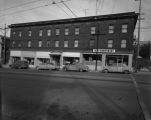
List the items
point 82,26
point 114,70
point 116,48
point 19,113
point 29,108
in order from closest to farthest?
point 19,113, point 29,108, point 114,70, point 116,48, point 82,26

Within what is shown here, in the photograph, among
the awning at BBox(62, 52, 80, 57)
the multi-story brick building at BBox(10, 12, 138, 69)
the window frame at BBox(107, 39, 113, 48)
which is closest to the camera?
the multi-story brick building at BBox(10, 12, 138, 69)

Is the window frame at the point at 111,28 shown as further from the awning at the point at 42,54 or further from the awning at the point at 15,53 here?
the awning at the point at 15,53

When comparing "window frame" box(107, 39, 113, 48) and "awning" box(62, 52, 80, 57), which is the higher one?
"window frame" box(107, 39, 113, 48)

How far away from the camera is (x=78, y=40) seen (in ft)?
112

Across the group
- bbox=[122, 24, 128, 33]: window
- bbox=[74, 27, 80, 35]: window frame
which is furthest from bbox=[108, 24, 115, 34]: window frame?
bbox=[74, 27, 80, 35]: window frame

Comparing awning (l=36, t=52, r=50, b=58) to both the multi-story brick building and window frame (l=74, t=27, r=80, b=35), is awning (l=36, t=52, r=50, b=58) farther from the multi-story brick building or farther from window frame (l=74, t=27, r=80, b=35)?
window frame (l=74, t=27, r=80, b=35)

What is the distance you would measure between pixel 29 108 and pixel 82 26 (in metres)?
29.9

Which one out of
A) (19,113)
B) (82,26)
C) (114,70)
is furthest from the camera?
(82,26)

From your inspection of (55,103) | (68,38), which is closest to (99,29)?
(68,38)

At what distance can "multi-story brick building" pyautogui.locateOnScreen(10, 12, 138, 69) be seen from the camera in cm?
2997

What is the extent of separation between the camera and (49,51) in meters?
36.9

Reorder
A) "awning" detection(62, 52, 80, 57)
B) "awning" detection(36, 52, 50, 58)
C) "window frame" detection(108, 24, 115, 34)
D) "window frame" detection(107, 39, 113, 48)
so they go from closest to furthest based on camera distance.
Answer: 1. "window frame" detection(107, 39, 113, 48)
2. "window frame" detection(108, 24, 115, 34)
3. "awning" detection(62, 52, 80, 57)
4. "awning" detection(36, 52, 50, 58)

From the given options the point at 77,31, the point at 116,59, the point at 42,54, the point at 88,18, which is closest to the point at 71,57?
the point at 77,31

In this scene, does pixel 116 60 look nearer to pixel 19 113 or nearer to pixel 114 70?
pixel 114 70
